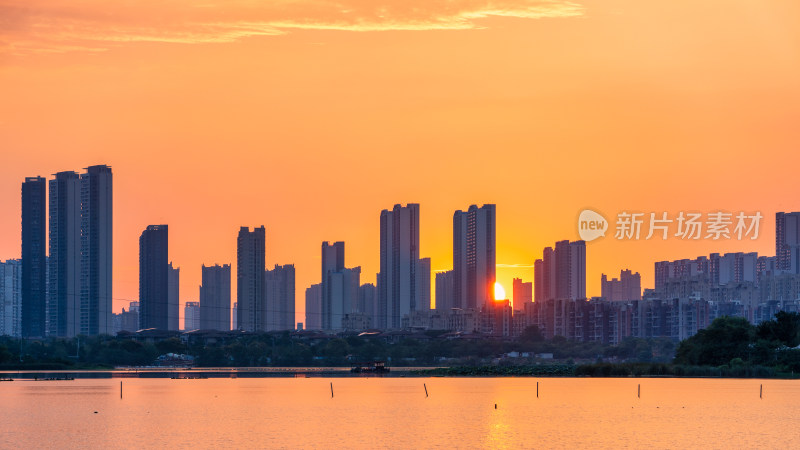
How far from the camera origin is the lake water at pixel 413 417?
73.8m

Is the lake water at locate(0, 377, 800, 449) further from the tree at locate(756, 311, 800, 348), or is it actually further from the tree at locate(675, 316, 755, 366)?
the tree at locate(756, 311, 800, 348)

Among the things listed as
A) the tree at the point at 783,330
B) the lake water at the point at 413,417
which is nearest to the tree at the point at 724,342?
the tree at the point at 783,330

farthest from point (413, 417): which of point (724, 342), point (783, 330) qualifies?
point (783, 330)

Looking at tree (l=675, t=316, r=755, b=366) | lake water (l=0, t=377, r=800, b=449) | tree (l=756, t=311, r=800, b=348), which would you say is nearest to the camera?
lake water (l=0, t=377, r=800, b=449)

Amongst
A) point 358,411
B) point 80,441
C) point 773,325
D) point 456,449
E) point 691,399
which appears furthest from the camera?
point 773,325

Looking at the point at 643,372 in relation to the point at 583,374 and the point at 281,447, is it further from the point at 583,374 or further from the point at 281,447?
the point at 281,447

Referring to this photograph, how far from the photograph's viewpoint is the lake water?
7381 cm

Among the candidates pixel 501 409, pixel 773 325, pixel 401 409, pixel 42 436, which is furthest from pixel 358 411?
pixel 773 325

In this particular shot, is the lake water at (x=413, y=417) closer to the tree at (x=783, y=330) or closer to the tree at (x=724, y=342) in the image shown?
the tree at (x=724, y=342)

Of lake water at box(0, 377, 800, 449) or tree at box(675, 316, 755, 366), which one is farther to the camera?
tree at box(675, 316, 755, 366)

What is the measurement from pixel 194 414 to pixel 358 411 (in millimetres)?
13083

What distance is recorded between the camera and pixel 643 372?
159 m

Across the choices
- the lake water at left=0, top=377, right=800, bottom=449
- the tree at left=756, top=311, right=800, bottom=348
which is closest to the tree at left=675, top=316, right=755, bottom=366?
the tree at left=756, top=311, right=800, bottom=348

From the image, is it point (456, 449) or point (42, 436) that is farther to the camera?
point (42, 436)
